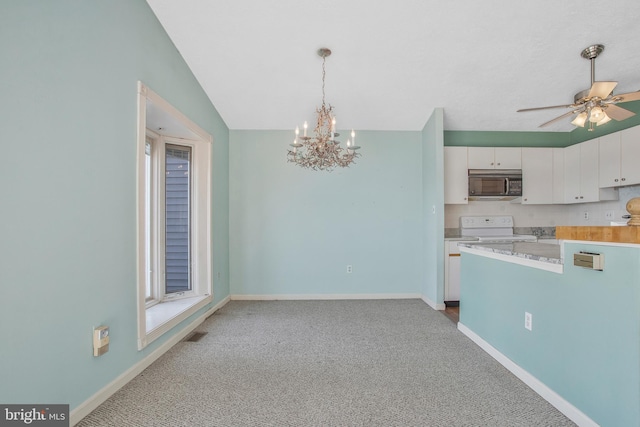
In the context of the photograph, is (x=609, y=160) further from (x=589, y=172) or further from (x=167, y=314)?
(x=167, y=314)

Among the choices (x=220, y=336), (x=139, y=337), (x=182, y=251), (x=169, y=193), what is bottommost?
(x=220, y=336)

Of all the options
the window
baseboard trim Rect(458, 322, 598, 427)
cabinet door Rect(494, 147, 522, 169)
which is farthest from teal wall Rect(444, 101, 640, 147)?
the window

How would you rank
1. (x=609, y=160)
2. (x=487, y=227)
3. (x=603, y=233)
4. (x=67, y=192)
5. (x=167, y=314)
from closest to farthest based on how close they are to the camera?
(x=603, y=233)
(x=67, y=192)
(x=167, y=314)
(x=609, y=160)
(x=487, y=227)

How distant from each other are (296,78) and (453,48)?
1639 mm

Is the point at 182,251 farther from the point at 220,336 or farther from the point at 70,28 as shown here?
the point at 70,28

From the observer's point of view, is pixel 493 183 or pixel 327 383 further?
pixel 493 183

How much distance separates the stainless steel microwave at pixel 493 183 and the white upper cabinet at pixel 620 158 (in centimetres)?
91

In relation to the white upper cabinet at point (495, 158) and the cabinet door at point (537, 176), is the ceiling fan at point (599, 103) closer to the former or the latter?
the white upper cabinet at point (495, 158)

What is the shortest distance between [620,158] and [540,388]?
3.28m

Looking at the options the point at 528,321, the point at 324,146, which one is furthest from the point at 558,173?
the point at 324,146

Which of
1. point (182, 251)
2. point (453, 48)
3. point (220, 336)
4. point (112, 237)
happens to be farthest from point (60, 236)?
point (453, 48)

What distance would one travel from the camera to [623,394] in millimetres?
1370

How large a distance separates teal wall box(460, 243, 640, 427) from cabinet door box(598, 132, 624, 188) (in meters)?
2.62

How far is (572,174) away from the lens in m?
4.11
